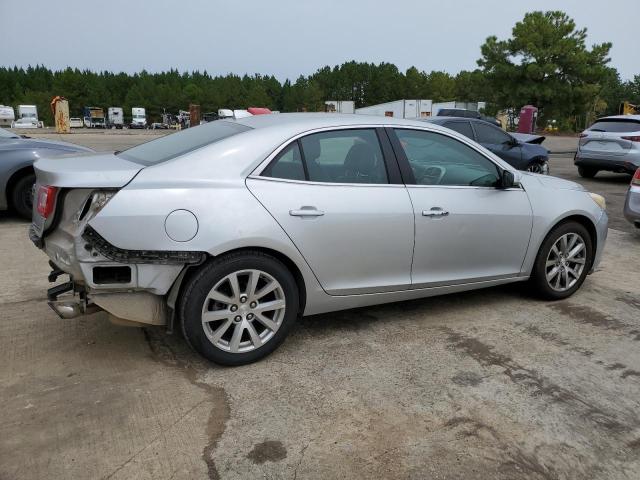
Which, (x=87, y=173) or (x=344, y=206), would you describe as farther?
(x=344, y=206)

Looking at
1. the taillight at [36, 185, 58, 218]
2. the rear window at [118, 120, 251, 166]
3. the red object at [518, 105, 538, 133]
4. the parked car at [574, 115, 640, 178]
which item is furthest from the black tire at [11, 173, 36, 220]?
the red object at [518, 105, 538, 133]

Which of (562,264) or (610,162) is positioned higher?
(610,162)

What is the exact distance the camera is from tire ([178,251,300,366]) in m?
3.19

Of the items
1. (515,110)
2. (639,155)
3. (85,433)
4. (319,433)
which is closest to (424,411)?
(319,433)

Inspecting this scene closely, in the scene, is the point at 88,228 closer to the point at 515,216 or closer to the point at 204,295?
the point at 204,295

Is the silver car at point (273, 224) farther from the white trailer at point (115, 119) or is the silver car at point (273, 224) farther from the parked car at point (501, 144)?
the white trailer at point (115, 119)

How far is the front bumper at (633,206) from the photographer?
7.06 meters

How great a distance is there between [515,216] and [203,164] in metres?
2.41

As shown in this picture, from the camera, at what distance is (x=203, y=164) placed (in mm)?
3311

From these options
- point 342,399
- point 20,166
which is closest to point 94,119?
point 20,166

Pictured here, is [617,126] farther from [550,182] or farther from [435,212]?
[435,212]

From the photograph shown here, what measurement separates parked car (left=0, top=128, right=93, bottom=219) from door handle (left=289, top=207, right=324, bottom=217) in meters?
4.58

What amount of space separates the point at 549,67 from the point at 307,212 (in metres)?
45.1

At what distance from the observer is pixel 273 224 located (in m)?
3.33
